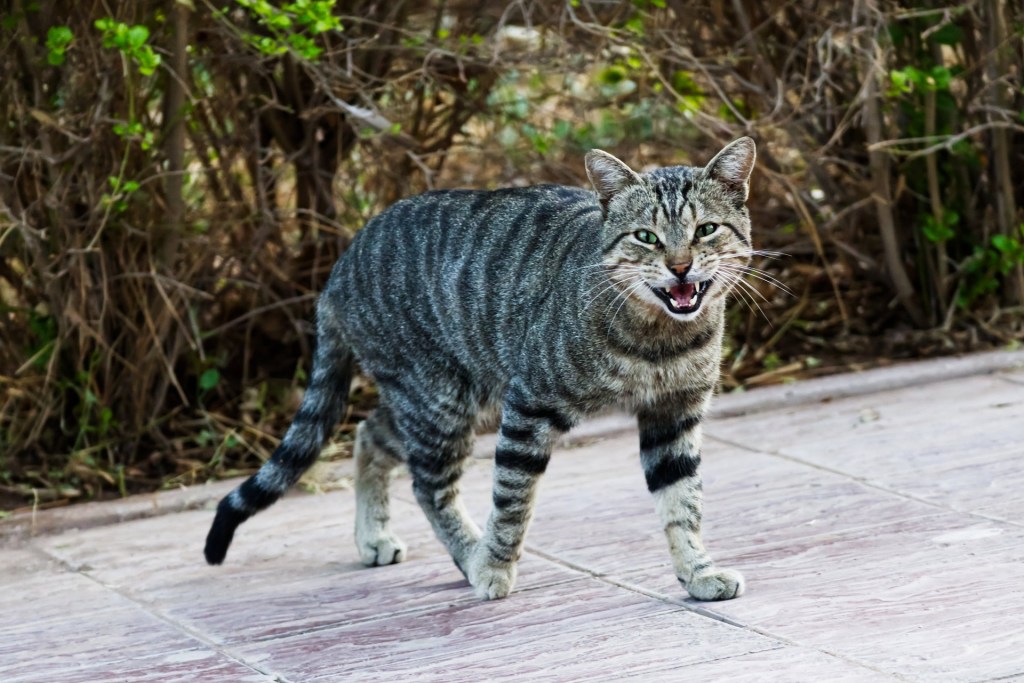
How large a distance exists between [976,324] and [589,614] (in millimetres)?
3782

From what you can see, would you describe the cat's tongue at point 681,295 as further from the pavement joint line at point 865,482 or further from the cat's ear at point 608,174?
the pavement joint line at point 865,482

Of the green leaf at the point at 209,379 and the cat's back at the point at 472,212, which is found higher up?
the cat's back at the point at 472,212

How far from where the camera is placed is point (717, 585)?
4.48m

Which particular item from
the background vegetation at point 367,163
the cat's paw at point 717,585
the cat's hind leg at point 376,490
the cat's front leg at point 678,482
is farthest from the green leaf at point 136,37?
the cat's paw at point 717,585

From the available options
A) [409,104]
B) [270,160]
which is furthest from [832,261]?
[270,160]

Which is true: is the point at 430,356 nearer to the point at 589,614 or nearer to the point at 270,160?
the point at 589,614

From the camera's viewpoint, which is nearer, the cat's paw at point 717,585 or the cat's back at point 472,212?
the cat's paw at point 717,585

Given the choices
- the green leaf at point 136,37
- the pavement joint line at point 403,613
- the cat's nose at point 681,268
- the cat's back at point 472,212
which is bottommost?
the pavement joint line at point 403,613

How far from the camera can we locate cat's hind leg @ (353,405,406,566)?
17.0 feet

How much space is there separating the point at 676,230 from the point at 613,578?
1187 mm

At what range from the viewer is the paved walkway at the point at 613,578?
13.3ft

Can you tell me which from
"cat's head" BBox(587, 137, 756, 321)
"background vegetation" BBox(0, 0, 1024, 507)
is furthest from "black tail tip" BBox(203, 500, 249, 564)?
"cat's head" BBox(587, 137, 756, 321)

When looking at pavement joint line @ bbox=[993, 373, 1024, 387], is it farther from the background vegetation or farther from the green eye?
the green eye

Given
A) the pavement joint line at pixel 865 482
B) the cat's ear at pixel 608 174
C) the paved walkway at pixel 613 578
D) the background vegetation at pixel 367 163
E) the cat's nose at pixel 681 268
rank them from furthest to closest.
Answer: the background vegetation at pixel 367 163, the pavement joint line at pixel 865 482, the cat's ear at pixel 608 174, the cat's nose at pixel 681 268, the paved walkway at pixel 613 578
